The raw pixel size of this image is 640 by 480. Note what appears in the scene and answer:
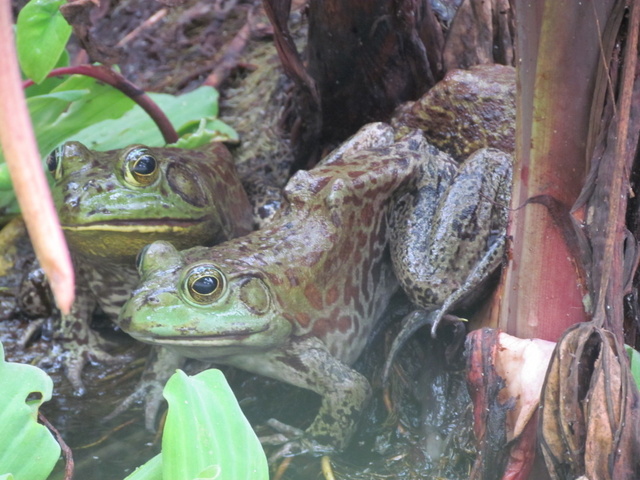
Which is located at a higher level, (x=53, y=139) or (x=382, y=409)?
(x=53, y=139)

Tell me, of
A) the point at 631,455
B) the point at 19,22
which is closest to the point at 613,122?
the point at 631,455

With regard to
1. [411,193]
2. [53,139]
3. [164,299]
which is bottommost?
[164,299]

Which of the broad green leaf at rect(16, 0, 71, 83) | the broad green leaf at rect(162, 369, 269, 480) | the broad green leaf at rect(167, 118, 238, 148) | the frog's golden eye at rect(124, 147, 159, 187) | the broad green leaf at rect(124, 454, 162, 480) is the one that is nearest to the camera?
the broad green leaf at rect(162, 369, 269, 480)

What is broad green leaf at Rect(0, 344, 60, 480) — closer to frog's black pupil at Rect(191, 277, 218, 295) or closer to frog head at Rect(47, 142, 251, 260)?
frog's black pupil at Rect(191, 277, 218, 295)

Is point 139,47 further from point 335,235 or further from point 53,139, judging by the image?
point 335,235

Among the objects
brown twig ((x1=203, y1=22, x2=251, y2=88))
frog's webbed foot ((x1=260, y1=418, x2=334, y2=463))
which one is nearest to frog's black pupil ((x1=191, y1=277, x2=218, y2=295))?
frog's webbed foot ((x1=260, y1=418, x2=334, y2=463))

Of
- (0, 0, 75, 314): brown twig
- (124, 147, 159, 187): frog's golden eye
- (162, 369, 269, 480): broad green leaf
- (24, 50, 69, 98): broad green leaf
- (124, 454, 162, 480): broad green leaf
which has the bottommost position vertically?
(124, 454, 162, 480): broad green leaf
